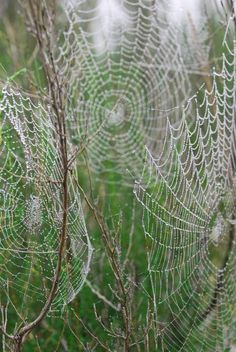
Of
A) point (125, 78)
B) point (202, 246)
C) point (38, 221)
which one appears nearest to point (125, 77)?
point (125, 78)

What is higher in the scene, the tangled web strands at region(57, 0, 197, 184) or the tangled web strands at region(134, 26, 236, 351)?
the tangled web strands at region(57, 0, 197, 184)

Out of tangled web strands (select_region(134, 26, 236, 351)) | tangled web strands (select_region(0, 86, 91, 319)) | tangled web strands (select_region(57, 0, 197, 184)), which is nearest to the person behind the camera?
tangled web strands (select_region(0, 86, 91, 319))

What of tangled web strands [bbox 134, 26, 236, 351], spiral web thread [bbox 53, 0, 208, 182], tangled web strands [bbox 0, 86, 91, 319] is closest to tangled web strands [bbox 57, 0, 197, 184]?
spiral web thread [bbox 53, 0, 208, 182]

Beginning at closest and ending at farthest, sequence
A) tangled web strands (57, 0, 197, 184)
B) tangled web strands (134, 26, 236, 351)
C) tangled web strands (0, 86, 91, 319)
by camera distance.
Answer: tangled web strands (0, 86, 91, 319)
tangled web strands (134, 26, 236, 351)
tangled web strands (57, 0, 197, 184)

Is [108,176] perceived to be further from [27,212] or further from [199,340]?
[27,212]

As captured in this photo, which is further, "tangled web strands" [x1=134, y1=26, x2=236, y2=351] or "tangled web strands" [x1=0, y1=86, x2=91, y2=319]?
"tangled web strands" [x1=134, y1=26, x2=236, y2=351]

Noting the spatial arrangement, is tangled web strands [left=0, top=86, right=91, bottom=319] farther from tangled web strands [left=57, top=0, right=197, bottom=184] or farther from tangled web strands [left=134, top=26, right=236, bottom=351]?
tangled web strands [left=57, top=0, right=197, bottom=184]

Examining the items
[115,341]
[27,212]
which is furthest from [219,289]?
[27,212]
